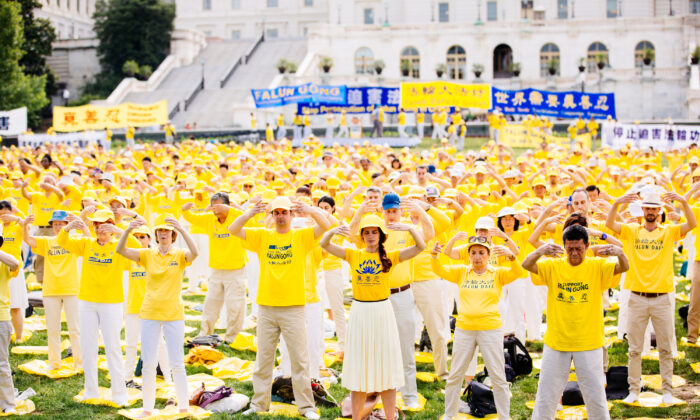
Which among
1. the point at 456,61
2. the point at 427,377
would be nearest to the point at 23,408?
the point at 427,377

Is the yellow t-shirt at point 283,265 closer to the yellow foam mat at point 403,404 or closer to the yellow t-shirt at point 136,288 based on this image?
the yellow foam mat at point 403,404

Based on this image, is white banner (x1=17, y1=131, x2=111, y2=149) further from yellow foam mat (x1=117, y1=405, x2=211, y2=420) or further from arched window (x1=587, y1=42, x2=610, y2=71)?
arched window (x1=587, y1=42, x2=610, y2=71)

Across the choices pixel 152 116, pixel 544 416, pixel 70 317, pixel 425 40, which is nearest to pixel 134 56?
pixel 425 40

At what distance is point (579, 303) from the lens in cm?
736

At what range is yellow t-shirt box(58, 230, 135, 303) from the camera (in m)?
9.09

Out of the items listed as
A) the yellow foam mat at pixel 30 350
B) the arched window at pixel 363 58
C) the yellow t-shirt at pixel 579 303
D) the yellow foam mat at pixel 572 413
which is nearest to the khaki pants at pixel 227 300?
the yellow foam mat at pixel 30 350

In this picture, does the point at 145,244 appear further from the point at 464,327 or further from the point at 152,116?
the point at 152,116

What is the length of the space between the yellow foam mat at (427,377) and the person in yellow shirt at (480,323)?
1.60 metres

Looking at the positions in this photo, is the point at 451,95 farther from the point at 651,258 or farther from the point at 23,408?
the point at 23,408

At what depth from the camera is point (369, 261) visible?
7.81 metres

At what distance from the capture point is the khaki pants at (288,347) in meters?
8.45

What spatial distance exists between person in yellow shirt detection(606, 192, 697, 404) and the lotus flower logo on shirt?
9.08 ft

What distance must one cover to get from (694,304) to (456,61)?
180 ft

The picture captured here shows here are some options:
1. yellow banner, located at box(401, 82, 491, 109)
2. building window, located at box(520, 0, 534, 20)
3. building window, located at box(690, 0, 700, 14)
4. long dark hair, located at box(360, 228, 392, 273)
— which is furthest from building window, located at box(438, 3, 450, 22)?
long dark hair, located at box(360, 228, 392, 273)
